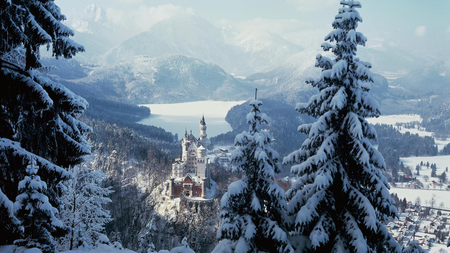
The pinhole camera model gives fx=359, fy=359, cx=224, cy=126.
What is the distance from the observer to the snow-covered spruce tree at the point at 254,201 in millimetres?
12922

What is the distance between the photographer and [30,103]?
35.4ft

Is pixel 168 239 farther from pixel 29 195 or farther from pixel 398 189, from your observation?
A: pixel 398 189

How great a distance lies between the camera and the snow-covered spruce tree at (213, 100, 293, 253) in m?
12.9

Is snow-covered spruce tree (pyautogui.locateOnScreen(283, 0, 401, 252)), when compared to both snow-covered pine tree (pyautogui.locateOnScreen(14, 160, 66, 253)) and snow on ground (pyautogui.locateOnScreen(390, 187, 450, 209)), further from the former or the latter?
snow on ground (pyautogui.locateOnScreen(390, 187, 450, 209))

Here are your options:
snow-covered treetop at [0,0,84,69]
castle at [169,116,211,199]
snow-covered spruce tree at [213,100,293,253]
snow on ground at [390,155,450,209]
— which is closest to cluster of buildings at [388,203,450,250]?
snow on ground at [390,155,450,209]

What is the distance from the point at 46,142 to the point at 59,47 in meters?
3.13

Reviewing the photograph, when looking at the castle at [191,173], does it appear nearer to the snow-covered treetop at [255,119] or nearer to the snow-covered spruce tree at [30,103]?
the snow-covered treetop at [255,119]

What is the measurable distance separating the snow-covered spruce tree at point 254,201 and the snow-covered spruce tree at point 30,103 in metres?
5.56

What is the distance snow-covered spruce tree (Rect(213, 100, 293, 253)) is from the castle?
59736 mm

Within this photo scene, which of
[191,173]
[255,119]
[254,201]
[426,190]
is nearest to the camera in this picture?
[254,201]

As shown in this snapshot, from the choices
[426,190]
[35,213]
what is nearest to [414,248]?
[35,213]

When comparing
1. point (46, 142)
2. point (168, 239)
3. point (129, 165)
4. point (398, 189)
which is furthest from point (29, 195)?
point (398, 189)

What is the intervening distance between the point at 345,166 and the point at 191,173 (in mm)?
69242

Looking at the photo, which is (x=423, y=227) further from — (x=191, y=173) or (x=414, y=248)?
(x=414, y=248)
